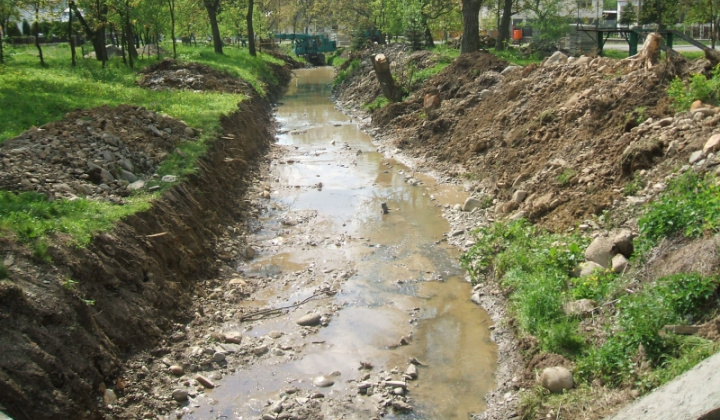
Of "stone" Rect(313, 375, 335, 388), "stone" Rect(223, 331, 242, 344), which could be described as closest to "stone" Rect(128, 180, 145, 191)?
"stone" Rect(223, 331, 242, 344)

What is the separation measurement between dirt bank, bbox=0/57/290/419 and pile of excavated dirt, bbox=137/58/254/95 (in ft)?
36.4

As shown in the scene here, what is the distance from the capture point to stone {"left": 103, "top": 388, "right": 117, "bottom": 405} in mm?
6875

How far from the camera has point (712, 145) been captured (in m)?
9.03

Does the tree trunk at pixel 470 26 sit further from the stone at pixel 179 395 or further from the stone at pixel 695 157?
the stone at pixel 179 395

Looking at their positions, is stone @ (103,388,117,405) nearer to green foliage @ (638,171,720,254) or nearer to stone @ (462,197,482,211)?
green foliage @ (638,171,720,254)

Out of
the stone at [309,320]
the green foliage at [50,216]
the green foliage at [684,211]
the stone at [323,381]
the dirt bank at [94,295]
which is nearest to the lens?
the dirt bank at [94,295]

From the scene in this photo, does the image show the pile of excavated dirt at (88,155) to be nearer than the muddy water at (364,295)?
No

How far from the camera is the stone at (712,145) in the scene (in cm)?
895

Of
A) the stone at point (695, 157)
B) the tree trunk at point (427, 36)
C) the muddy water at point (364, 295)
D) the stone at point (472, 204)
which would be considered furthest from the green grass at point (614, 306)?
the tree trunk at point (427, 36)

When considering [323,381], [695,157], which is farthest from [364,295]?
[695,157]

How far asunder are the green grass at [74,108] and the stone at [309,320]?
9.71 feet

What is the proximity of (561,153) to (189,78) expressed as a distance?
52.9 feet

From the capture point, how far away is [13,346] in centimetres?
629

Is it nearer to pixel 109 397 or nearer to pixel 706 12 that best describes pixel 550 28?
pixel 706 12
